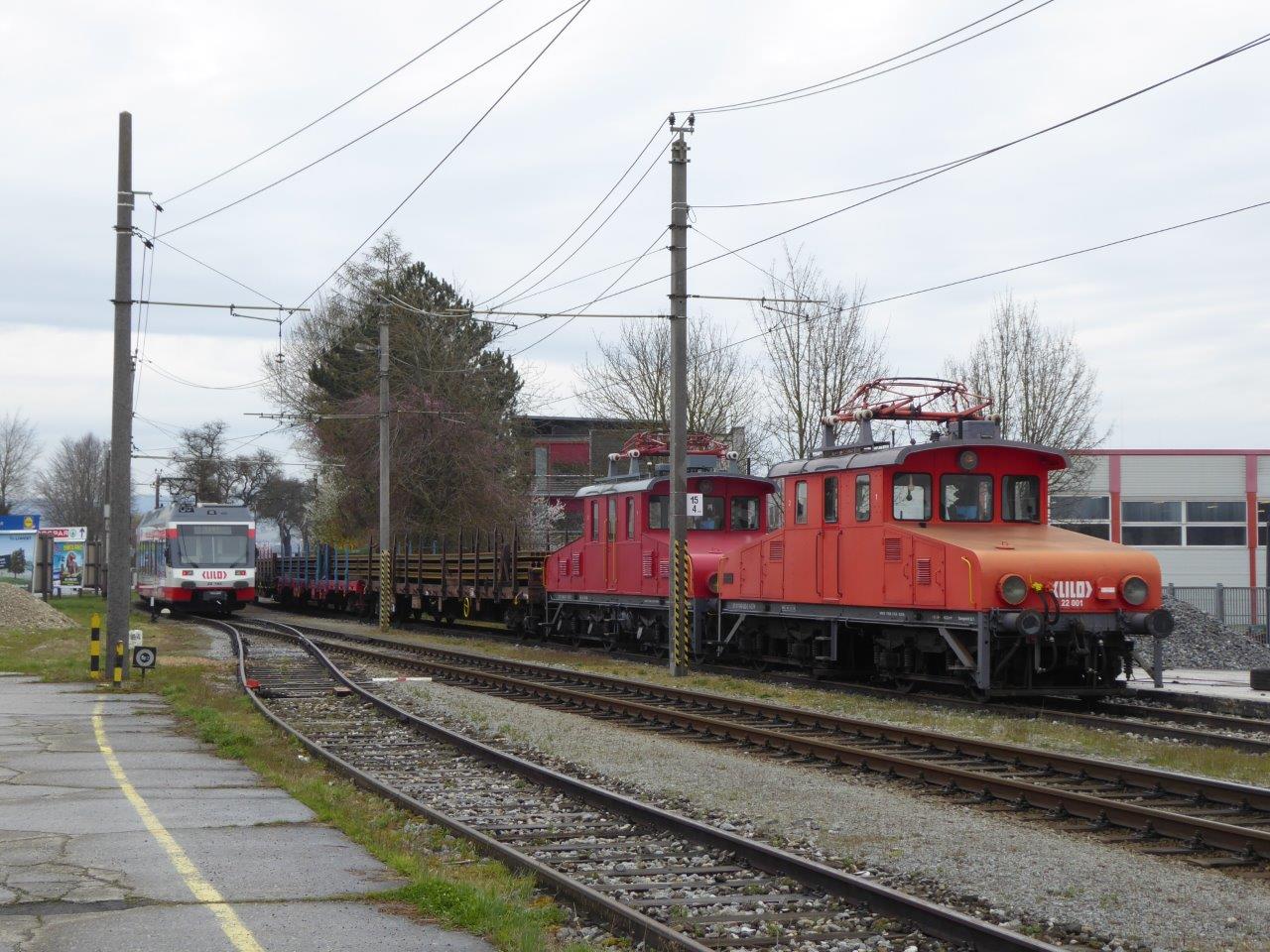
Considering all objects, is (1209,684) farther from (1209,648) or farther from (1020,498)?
(1209,648)

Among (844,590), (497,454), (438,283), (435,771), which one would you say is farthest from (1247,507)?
(435,771)

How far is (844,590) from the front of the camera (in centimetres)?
1831

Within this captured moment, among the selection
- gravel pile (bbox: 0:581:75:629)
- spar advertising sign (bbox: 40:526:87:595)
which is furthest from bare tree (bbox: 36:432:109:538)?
gravel pile (bbox: 0:581:75:629)

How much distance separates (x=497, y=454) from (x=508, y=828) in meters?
41.7

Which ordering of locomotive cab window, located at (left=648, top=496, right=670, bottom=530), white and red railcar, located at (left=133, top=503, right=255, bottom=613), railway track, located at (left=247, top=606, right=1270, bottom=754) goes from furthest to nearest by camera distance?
white and red railcar, located at (left=133, top=503, right=255, bottom=613) → locomotive cab window, located at (left=648, top=496, right=670, bottom=530) → railway track, located at (left=247, top=606, right=1270, bottom=754)

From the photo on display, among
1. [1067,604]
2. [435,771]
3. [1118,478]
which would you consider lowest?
[435,771]

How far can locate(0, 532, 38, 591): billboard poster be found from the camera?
61.4m

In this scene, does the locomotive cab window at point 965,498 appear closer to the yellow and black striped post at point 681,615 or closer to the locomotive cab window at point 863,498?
the locomotive cab window at point 863,498

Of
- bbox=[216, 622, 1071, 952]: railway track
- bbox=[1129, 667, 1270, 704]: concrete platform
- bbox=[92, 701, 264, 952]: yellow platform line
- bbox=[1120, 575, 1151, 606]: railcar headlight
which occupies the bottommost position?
bbox=[216, 622, 1071, 952]: railway track

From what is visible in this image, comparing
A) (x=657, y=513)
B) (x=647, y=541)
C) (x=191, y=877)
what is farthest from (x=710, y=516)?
(x=191, y=877)

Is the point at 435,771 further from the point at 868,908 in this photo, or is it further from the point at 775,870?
the point at 868,908

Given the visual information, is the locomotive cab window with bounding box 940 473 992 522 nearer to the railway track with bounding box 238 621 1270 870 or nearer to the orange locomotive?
the orange locomotive

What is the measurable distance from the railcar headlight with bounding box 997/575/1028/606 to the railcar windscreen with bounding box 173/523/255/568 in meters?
A: 29.8

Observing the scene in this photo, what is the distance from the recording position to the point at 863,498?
1794 cm
